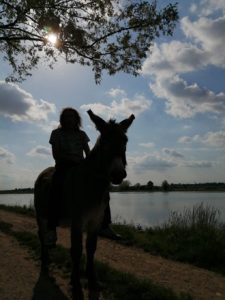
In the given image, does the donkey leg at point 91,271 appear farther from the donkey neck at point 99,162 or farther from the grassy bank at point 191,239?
the grassy bank at point 191,239

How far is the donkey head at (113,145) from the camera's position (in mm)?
4723

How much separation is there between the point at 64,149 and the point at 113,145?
159 cm

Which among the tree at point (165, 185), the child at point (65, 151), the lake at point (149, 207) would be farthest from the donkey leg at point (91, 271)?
the tree at point (165, 185)

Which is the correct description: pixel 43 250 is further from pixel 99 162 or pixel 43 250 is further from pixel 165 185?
pixel 165 185

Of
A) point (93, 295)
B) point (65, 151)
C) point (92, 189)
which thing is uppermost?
point (65, 151)

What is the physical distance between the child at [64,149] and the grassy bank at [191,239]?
3.84 m

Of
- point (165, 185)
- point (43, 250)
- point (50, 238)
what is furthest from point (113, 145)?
point (165, 185)

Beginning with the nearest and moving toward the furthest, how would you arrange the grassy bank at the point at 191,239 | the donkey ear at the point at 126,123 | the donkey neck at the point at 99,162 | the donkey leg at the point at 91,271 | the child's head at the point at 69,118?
1. the donkey neck at the point at 99,162
2. the donkey ear at the point at 126,123
3. the donkey leg at the point at 91,271
4. the child's head at the point at 69,118
5. the grassy bank at the point at 191,239

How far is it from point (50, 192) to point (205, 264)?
4050 millimetres

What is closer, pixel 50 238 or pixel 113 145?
pixel 113 145

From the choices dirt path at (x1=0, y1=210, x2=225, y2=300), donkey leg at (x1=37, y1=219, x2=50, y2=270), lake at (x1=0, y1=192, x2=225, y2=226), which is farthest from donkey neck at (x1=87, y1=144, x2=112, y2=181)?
lake at (x1=0, y1=192, x2=225, y2=226)

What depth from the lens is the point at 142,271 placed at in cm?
755

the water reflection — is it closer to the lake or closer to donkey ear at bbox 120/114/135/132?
the lake

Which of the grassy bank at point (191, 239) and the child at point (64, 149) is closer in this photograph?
the child at point (64, 149)
